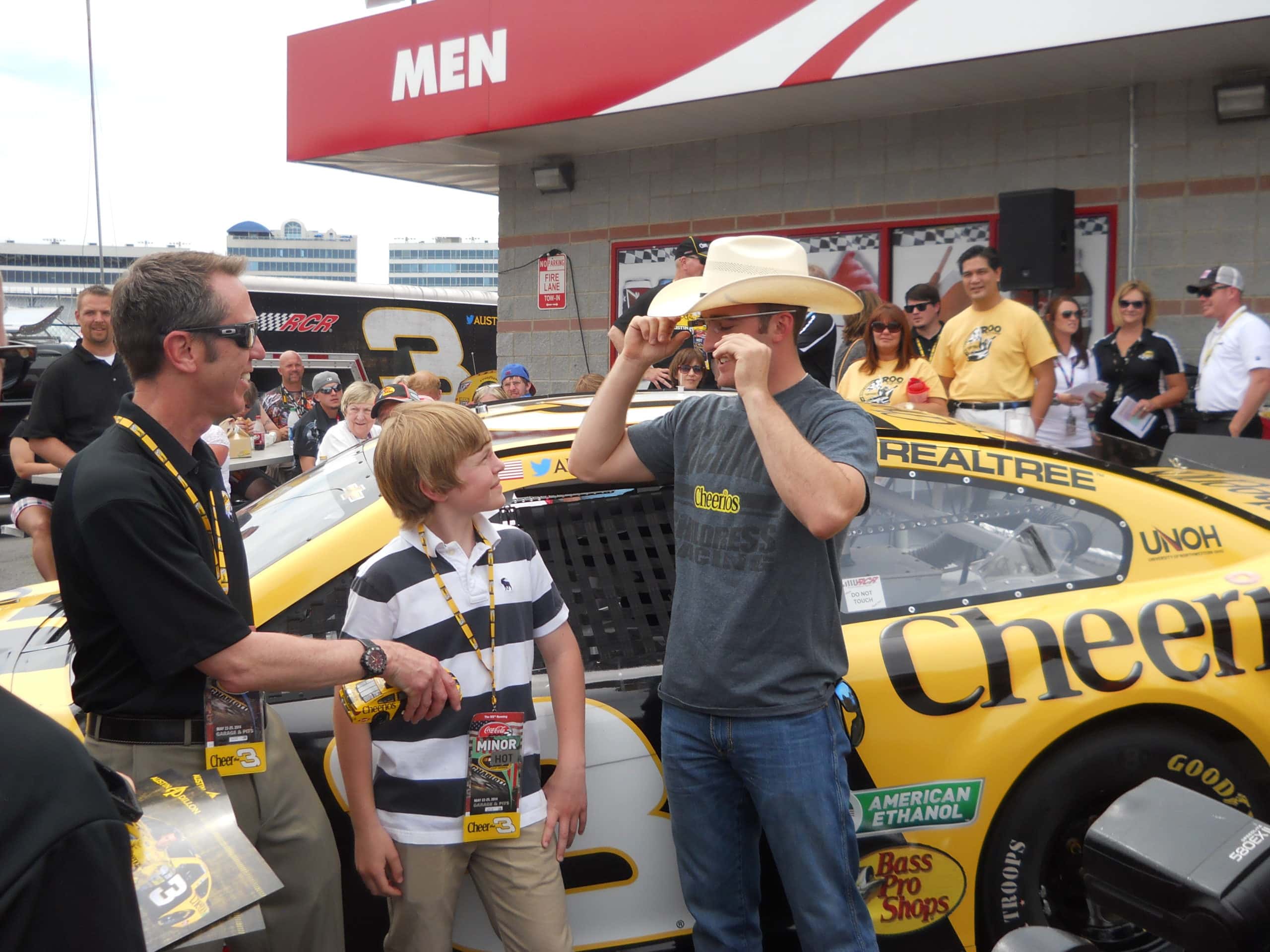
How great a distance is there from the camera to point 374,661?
6.87 feet

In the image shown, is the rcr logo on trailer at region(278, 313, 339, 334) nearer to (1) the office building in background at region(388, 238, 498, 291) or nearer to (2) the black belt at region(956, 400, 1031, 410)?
(2) the black belt at region(956, 400, 1031, 410)

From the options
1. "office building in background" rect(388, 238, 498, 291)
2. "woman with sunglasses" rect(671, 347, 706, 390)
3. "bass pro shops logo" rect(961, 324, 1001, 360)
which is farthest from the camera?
"office building in background" rect(388, 238, 498, 291)

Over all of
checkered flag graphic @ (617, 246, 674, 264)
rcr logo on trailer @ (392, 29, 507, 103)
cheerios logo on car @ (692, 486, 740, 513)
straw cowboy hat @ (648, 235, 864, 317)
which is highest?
rcr logo on trailer @ (392, 29, 507, 103)

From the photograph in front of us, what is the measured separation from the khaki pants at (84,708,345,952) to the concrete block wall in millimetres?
6772

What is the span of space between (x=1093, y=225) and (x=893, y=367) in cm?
377

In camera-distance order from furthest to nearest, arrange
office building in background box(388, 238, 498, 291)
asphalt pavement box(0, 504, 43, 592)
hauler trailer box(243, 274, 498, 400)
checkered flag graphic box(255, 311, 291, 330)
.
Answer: office building in background box(388, 238, 498, 291), hauler trailer box(243, 274, 498, 400), checkered flag graphic box(255, 311, 291, 330), asphalt pavement box(0, 504, 43, 592)

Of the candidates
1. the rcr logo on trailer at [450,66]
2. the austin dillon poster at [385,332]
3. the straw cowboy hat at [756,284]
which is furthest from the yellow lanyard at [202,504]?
the austin dillon poster at [385,332]

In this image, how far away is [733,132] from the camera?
9.98 m

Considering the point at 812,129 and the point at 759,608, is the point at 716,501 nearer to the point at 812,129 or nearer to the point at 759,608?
the point at 759,608

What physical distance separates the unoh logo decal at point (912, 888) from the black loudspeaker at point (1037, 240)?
5.82 m

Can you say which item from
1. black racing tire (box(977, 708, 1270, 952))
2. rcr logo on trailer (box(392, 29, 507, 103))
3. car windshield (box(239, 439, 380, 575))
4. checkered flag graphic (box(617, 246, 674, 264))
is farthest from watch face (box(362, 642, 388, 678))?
checkered flag graphic (box(617, 246, 674, 264))

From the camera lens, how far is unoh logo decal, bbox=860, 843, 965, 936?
2.68 m

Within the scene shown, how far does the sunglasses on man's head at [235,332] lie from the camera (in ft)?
6.91

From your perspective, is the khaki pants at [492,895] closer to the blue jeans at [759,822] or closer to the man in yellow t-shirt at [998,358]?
the blue jeans at [759,822]
